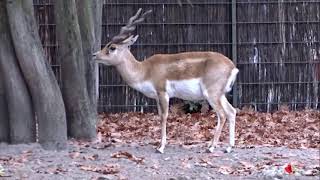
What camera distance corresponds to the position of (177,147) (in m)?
10.0

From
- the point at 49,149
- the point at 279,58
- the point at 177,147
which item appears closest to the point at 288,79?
the point at 279,58

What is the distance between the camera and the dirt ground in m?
8.13

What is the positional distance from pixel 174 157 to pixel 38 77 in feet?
6.03

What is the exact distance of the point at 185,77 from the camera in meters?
9.84

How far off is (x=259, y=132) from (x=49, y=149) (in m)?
3.93

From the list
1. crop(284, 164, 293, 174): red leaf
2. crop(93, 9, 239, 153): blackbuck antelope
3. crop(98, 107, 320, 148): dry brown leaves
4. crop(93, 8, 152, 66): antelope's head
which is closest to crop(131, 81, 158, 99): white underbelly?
crop(93, 9, 239, 153): blackbuck antelope

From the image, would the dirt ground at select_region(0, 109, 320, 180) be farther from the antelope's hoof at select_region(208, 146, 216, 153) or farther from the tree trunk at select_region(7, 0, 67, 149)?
the tree trunk at select_region(7, 0, 67, 149)

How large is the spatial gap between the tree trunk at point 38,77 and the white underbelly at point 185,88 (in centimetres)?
148

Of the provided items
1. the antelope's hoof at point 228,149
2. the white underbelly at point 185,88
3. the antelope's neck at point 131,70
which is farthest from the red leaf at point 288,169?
the antelope's neck at point 131,70

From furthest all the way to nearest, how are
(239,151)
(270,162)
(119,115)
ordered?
(119,115)
(239,151)
(270,162)

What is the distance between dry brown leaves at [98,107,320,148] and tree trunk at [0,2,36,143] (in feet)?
5.47

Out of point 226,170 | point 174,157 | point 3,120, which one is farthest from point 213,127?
point 3,120

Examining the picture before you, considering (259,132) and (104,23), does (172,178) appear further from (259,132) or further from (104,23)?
(104,23)

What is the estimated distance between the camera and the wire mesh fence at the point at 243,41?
14.9 metres
